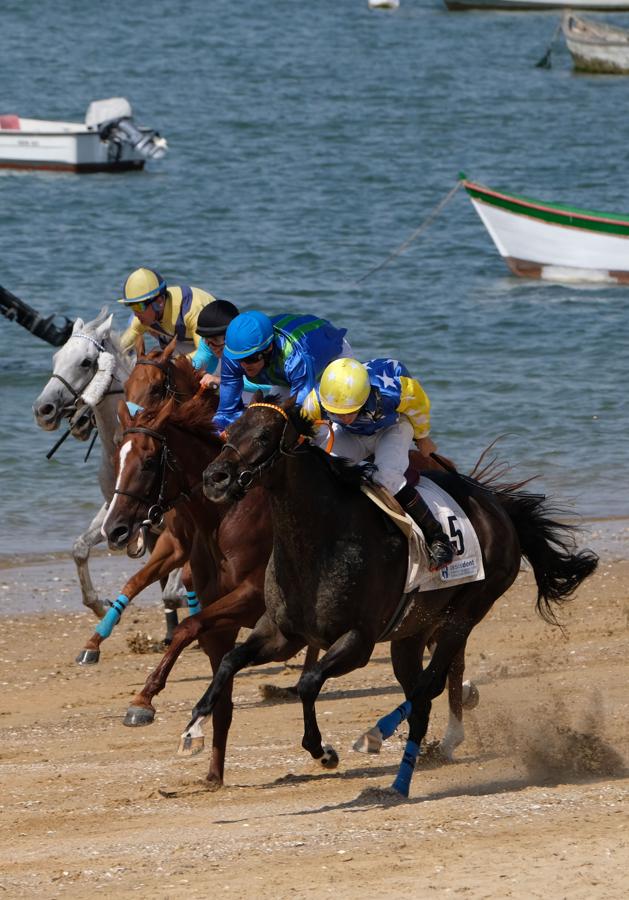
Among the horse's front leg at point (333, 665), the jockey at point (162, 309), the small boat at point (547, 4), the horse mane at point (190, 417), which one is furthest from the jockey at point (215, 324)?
the small boat at point (547, 4)

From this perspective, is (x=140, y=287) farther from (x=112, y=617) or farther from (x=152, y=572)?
(x=112, y=617)

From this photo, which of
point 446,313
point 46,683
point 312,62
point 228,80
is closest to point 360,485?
point 46,683

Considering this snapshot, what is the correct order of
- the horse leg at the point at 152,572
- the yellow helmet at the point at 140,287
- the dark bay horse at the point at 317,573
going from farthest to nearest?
the yellow helmet at the point at 140,287, the horse leg at the point at 152,572, the dark bay horse at the point at 317,573

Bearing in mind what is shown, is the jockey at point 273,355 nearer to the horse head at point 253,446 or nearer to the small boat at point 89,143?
the horse head at point 253,446

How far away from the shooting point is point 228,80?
148 ft

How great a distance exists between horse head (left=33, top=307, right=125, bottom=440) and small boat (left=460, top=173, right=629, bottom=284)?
14925mm

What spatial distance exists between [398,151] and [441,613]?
2927cm

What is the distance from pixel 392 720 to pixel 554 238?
733 inches

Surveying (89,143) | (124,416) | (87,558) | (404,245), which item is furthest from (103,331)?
(89,143)

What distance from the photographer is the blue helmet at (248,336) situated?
7.27 meters

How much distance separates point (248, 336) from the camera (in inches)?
286

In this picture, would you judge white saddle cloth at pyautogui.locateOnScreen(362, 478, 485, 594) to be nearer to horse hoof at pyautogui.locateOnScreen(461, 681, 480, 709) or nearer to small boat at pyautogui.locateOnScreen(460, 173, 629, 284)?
horse hoof at pyautogui.locateOnScreen(461, 681, 480, 709)

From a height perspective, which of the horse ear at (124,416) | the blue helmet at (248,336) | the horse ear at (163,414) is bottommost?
the horse ear at (124,416)

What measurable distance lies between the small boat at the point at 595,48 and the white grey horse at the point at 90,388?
133 feet
